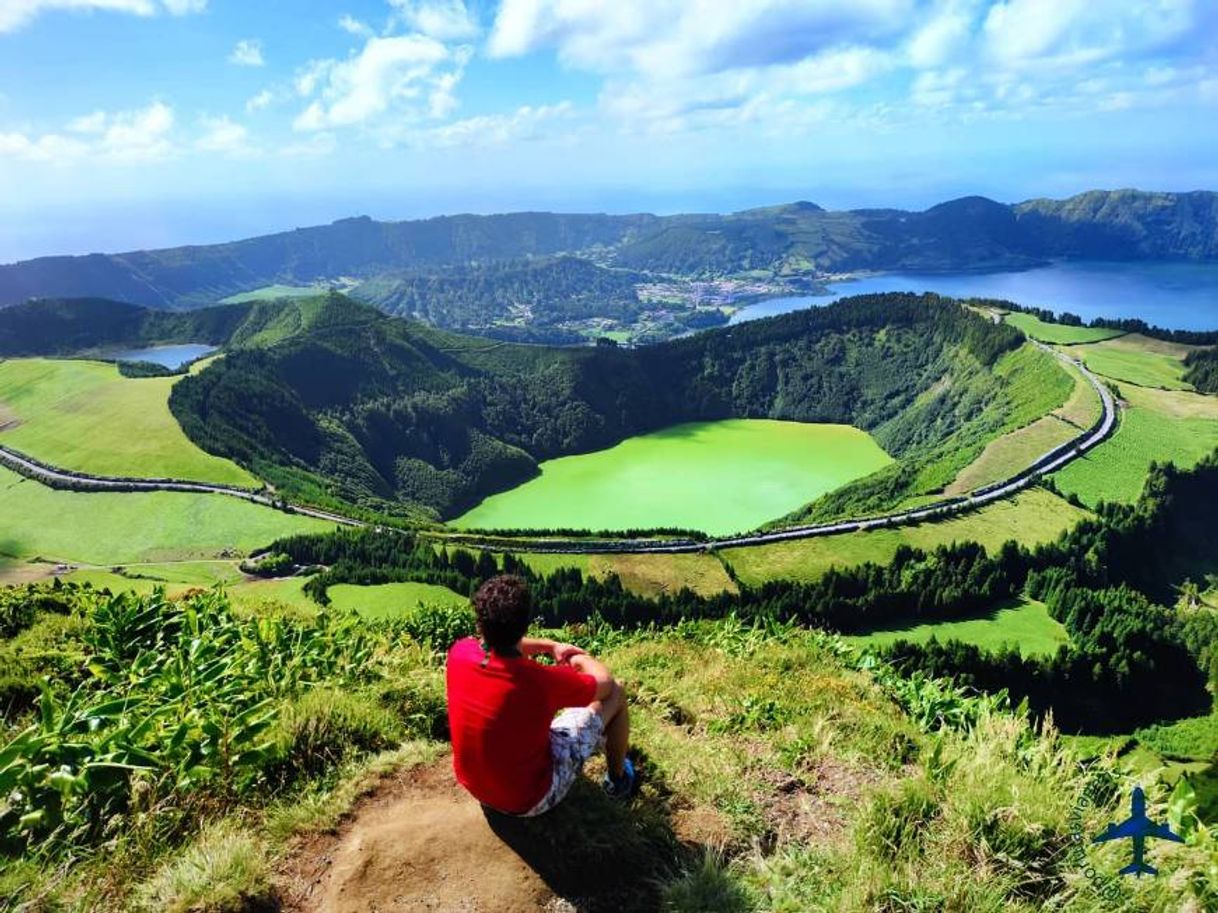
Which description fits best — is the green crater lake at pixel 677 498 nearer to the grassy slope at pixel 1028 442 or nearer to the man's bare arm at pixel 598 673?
the grassy slope at pixel 1028 442

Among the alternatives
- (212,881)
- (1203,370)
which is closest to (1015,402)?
(1203,370)

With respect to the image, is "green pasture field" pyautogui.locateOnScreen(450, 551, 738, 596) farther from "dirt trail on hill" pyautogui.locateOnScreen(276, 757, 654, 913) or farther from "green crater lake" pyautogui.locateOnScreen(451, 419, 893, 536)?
"dirt trail on hill" pyautogui.locateOnScreen(276, 757, 654, 913)

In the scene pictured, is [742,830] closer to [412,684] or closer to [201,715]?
[412,684]

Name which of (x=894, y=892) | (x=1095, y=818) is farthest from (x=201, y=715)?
(x=1095, y=818)

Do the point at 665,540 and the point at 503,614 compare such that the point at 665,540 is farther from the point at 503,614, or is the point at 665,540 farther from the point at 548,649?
the point at 503,614

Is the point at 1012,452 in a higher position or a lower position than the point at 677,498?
higher
